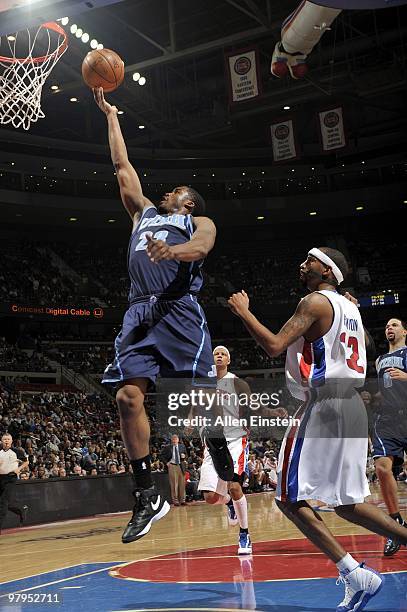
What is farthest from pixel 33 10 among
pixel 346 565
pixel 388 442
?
pixel 388 442

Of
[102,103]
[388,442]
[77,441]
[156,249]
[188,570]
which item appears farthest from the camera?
[77,441]

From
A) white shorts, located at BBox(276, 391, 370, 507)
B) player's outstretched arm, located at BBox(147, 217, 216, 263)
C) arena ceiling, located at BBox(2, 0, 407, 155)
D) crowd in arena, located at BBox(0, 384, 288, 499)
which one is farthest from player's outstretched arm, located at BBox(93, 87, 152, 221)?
arena ceiling, located at BBox(2, 0, 407, 155)

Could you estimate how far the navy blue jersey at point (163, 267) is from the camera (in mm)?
4680

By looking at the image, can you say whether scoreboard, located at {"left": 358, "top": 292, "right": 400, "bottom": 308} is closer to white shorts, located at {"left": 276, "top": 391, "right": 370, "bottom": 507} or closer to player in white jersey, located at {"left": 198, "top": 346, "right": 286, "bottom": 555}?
player in white jersey, located at {"left": 198, "top": 346, "right": 286, "bottom": 555}

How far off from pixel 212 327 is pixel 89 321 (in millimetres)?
6126

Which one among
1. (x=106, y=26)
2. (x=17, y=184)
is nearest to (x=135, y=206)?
(x=106, y=26)

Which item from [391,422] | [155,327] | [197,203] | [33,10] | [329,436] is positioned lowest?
[329,436]

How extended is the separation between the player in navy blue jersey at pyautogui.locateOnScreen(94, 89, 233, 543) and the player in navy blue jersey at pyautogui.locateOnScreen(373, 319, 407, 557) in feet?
9.49

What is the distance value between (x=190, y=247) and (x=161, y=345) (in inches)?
24.5

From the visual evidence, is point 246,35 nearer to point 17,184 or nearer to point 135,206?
point 17,184

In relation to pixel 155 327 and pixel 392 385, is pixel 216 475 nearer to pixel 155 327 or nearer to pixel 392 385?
pixel 392 385

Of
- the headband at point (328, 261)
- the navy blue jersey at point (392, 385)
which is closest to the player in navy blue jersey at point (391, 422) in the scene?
the navy blue jersey at point (392, 385)

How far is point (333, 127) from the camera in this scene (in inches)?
Answer: 875

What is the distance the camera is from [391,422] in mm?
7164
